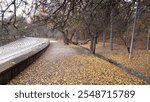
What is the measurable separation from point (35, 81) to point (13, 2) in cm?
571

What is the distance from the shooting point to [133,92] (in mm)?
6129

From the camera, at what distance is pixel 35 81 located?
1301cm

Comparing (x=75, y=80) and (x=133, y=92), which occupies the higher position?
(x=133, y=92)

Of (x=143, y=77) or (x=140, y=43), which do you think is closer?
(x=143, y=77)

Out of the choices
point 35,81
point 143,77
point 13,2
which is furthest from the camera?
point 143,77

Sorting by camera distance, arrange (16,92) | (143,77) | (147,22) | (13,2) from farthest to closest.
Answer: (147,22), (143,77), (13,2), (16,92)

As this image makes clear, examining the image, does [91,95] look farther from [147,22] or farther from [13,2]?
[147,22]

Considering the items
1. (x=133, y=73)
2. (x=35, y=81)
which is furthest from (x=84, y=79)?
(x=133, y=73)

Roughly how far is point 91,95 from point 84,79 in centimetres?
809

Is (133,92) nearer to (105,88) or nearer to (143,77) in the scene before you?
(105,88)

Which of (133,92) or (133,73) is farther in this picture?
(133,73)

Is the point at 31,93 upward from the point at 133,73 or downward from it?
upward

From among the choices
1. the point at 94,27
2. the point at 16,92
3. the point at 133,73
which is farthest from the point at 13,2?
the point at 94,27

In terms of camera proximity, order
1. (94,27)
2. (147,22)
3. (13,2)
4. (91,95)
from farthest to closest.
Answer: (147,22)
(94,27)
(13,2)
(91,95)
